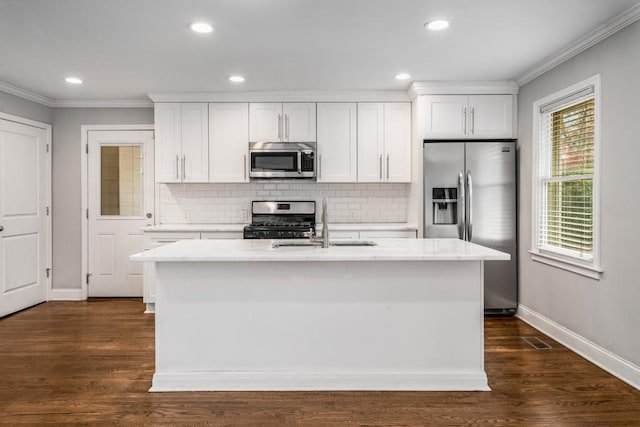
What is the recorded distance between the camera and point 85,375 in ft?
9.96

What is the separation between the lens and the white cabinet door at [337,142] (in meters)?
4.98

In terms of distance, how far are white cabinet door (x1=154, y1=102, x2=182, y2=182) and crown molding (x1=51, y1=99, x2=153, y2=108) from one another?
434 mm

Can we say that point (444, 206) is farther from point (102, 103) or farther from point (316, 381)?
point (102, 103)

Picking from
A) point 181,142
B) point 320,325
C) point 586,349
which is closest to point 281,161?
point 181,142

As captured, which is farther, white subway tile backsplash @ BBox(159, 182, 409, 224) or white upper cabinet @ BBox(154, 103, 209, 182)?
white subway tile backsplash @ BBox(159, 182, 409, 224)

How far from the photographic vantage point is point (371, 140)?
5.00m

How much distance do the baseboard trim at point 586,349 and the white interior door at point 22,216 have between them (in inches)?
204

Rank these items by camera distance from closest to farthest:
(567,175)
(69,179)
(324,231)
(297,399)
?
(297,399) < (324,231) < (567,175) < (69,179)

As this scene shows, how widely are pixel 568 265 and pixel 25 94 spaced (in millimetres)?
5512

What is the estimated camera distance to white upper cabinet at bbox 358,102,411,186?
4992mm

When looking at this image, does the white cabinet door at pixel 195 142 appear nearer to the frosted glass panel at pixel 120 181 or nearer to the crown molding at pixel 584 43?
the frosted glass panel at pixel 120 181

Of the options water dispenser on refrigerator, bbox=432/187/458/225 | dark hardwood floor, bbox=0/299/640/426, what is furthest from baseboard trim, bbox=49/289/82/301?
water dispenser on refrigerator, bbox=432/187/458/225

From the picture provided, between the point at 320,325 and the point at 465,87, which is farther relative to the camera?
the point at 465,87

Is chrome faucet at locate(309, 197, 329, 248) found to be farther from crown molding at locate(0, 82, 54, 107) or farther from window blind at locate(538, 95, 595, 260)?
crown molding at locate(0, 82, 54, 107)
